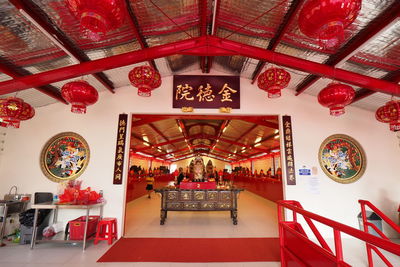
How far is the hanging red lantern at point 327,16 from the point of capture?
1435 millimetres

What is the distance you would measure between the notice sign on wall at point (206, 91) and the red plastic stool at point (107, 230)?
111 inches

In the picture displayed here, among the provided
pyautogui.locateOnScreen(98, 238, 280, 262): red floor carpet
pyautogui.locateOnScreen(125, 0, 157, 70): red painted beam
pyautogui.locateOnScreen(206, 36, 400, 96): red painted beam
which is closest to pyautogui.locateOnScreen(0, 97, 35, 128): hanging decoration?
pyautogui.locateOnScreen(125, 0, 157, 70): red painted beam

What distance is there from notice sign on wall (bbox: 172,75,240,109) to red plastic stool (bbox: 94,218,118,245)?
2824 millimetres

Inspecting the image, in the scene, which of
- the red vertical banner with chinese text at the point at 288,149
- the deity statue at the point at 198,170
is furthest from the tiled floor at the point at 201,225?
the red vertical banner with chinese text at the point at 288,149

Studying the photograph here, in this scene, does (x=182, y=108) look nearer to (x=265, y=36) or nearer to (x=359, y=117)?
(x=265, y=36)

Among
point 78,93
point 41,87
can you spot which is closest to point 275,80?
point 78,93

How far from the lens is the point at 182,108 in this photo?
4.69m

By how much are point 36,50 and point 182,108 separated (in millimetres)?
2774

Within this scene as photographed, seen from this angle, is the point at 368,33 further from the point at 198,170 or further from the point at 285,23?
the point at 198,170

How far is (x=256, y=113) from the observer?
4730mm

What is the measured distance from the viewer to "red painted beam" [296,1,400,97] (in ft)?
8.03

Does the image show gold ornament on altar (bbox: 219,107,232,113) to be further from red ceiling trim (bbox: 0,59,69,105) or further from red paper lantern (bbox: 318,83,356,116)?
red ceiling trim (bbox: 0,59,69,105)

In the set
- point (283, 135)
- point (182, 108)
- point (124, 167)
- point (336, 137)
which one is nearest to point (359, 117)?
point (336, 137)

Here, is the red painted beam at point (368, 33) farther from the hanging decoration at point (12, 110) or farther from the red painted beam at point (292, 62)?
the hanging decoration at point (12, 110)
